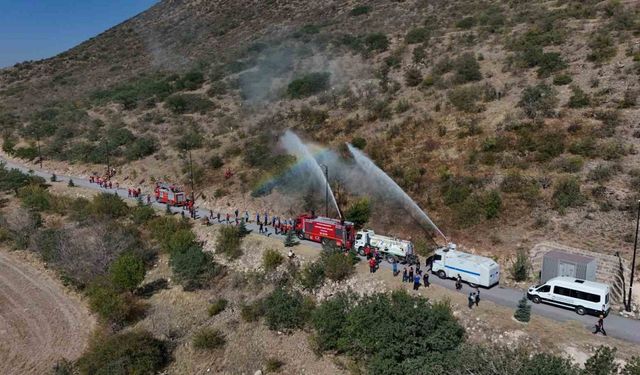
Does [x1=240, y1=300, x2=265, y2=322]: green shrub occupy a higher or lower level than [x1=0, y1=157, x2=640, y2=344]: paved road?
lower

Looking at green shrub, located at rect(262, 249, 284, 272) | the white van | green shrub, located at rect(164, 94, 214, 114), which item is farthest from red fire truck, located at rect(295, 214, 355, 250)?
green shrub, located at rect(164, 94, 214, 114)

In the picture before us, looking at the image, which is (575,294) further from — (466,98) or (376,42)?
(376,42)

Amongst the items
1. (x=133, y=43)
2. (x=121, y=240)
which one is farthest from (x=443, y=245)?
(x=133, y=43)

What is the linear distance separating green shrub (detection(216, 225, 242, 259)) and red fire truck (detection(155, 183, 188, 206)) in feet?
36.5

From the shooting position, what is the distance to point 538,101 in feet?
152

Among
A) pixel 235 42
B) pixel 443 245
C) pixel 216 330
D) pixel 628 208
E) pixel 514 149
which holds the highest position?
pixel 235 42

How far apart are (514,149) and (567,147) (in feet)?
13.8

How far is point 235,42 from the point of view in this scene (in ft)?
344

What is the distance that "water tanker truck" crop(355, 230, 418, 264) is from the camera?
3219cm

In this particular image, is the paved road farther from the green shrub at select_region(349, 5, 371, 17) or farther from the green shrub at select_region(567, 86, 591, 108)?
the green shrub at select_region(349, 5, 371, 17)

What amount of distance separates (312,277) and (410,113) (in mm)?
28278

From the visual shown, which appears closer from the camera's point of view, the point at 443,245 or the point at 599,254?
the point at 599,254

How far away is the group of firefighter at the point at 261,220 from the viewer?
132ft

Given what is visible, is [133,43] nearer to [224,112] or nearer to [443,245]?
[224,112]
